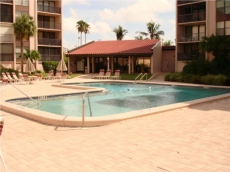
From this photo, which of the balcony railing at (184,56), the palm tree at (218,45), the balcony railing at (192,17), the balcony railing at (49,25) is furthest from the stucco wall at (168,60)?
the balcony railing at (49,25)

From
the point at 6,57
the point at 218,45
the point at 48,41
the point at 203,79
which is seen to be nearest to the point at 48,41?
the point at 48,41

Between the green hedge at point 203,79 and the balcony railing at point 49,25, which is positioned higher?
the balcony railing at point 49,25

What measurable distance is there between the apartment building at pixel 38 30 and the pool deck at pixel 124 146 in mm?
31106

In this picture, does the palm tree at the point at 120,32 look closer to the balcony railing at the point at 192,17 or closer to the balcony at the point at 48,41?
the balcony at the point at 48,41

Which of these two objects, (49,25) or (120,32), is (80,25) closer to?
(120,32)

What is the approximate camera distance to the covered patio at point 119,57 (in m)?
38.0

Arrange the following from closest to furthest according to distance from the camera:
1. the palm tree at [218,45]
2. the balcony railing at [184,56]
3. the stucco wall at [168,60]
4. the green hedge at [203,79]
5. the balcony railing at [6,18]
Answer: the green hedge at [203,79]
the palm tree at [218,45]
the balcony railing at [184,56]
the balcony railing at [6,18]
the stucco wall at [168,60]

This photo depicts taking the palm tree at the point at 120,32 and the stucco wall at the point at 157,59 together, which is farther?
the palm tree at the point at 120,32

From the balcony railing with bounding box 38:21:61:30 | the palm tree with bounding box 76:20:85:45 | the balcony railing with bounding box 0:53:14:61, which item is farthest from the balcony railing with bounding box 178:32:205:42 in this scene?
the palm tree with bounding box 76:20:85:45

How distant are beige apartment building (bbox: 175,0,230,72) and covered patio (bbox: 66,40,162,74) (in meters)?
3.33

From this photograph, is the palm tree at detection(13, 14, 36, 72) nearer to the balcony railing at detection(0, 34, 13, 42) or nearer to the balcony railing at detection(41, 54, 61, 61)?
the balcony railing at detection(0, 34, 13, 42)

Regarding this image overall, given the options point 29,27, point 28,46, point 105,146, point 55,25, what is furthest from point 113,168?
point 55,25

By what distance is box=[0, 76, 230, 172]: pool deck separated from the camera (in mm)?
5109

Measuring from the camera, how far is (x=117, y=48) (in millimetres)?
40969
